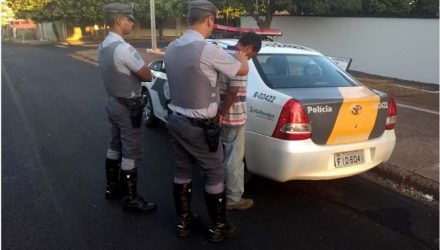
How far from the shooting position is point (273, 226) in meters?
3.78

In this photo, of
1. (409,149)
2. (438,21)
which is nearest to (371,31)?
(438,21)

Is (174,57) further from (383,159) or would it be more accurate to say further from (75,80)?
(75,80)

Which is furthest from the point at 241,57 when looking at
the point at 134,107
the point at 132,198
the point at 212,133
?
the point at 132,198

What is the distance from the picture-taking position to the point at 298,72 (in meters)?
4.71

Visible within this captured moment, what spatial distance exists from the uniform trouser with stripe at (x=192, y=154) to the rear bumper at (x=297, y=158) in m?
0.68

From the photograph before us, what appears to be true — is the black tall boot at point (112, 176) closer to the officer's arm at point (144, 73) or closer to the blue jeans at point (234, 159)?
the officer's arm at point (144, 73)

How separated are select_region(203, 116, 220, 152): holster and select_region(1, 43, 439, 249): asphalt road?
76 centimetres

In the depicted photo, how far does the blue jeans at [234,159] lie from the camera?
12.8ft

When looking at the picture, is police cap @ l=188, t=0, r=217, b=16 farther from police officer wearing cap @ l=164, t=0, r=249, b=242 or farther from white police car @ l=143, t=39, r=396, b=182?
white police car @ l=143, t=39, r=396, b=182

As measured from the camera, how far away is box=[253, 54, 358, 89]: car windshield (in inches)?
177

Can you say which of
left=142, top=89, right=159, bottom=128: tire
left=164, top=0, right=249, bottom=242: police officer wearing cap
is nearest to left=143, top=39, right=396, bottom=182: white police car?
left=164, top=0, right=249, bottom=242: police officer wearing cap

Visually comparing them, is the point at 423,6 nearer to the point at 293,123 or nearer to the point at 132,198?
the point at 293,123

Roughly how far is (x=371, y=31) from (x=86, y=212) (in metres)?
11.9

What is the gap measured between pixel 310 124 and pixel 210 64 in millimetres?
1253
